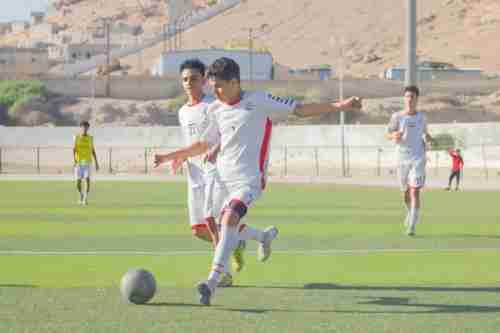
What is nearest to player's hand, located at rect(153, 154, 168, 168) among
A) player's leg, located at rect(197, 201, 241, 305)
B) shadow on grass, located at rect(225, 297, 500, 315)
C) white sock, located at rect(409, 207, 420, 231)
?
player's leg, located at rect(197, 201, 241, 305)

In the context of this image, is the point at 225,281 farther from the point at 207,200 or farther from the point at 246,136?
the point at 246,136

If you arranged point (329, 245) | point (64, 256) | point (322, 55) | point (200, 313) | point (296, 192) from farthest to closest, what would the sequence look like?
point (322, 55), point (296, 192), point (329, 245), point (64, 256), point (200, 313)

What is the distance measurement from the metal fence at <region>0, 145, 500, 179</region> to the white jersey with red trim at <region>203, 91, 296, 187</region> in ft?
146

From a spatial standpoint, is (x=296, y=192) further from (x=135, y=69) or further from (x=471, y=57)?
(x=471, y=57)

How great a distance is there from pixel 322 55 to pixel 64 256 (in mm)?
177123

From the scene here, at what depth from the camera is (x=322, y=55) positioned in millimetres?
192125

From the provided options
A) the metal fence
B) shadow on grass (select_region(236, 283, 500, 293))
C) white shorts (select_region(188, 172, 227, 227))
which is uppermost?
white shorts (select_region(188, 172, 227, 227))

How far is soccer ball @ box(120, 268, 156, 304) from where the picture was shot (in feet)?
37.2

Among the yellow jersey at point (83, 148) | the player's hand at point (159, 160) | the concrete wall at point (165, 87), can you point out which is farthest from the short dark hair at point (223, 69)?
the concrete wall at point (165, 87)

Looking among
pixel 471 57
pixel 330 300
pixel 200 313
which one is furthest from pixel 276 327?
pixel 471 57

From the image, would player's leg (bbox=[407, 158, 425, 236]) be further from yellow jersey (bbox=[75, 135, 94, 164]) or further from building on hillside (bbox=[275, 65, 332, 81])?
building on hillside (bbox=[275, 65, 332, 81])

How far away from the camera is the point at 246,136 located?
11.7 m

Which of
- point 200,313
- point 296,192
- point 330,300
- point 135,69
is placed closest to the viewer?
point 200,313

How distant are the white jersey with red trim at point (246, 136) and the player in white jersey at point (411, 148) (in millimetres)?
7622
